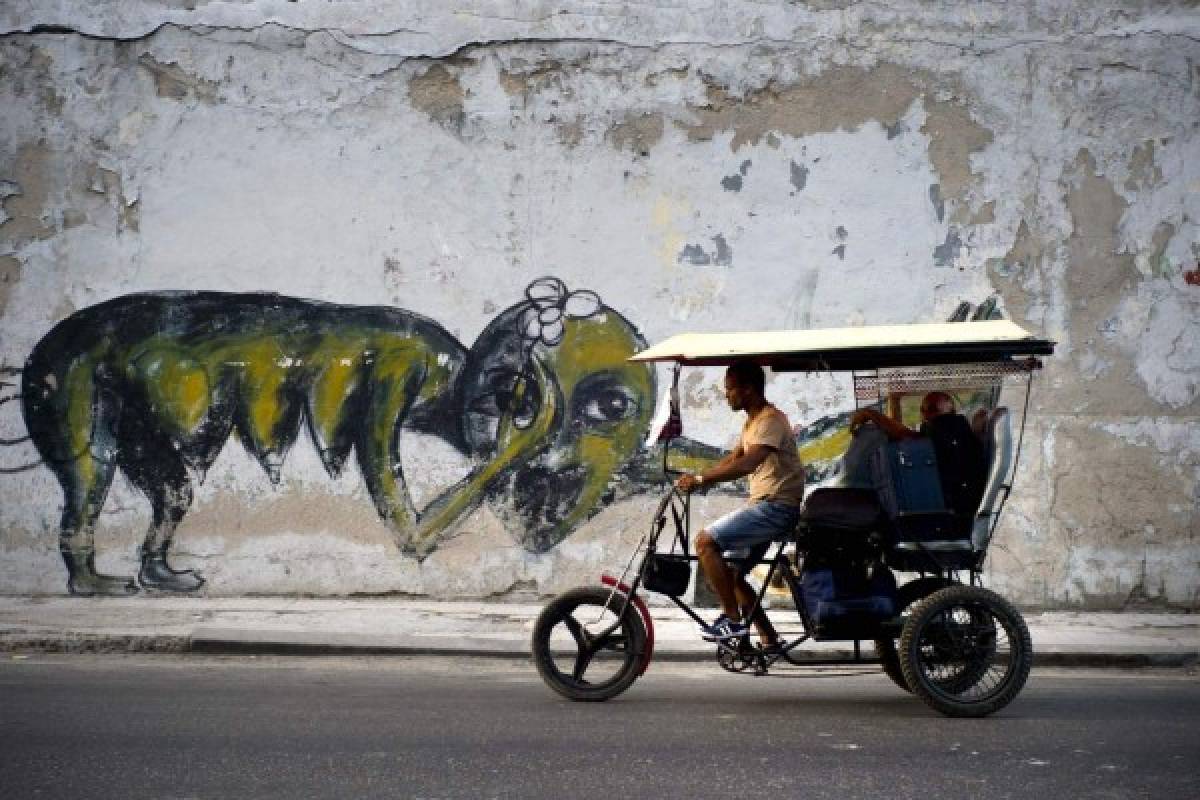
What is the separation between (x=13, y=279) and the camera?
11516 millimetres

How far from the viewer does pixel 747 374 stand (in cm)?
759

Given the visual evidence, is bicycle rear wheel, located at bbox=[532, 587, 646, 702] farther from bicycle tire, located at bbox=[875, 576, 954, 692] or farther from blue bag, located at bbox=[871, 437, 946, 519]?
blue bag, located at bbox=[871, 437, 946, 519]

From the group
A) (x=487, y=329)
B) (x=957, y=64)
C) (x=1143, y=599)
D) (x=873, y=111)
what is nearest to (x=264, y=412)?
(x=487, y=329)

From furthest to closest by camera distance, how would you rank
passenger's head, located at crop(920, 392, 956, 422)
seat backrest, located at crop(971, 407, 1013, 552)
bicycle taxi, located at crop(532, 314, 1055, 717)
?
passenger's head, located at crop(920, 392, 956, 422) → seat backrest, located at crop(971, 407, 1013, 552) → bicycle taxi, located at crop(532, 314, 1055, 717)

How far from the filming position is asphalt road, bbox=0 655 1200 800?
5.60 meters

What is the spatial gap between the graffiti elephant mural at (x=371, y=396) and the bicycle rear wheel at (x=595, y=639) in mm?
3988

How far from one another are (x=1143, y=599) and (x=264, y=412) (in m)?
7.10

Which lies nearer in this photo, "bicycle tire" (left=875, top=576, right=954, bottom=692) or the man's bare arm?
the man's bare arm

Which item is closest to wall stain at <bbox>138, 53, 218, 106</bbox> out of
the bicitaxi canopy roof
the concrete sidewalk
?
the concrete sidewalk

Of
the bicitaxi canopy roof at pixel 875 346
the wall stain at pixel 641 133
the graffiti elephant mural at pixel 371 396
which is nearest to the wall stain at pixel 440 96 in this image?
the wall stain at pixel 641 133

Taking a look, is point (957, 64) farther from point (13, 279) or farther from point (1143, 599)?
point (13, 279)

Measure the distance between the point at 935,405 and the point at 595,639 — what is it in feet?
7.20

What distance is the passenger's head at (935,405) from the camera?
7.69 meters

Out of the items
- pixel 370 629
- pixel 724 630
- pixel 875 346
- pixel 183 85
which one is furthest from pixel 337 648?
pixel 183 85
